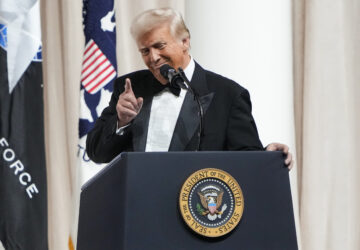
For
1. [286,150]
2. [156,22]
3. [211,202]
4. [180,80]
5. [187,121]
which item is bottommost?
[211,202]

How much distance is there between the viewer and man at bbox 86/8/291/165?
269 centimetres

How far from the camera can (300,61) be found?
→ 5.84 metres

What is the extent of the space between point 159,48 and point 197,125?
353 mm

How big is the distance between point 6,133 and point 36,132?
0.17 metres

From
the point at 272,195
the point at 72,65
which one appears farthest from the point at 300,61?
the point at 272,195

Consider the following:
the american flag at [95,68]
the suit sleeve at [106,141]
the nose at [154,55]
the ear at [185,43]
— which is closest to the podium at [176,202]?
the suit sleeve at [106,141]

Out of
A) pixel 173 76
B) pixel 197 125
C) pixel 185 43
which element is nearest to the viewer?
pixel 173 76

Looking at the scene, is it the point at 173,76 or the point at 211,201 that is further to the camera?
the point at 173,76

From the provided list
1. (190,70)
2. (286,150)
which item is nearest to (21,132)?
(190,70)

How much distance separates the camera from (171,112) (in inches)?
110

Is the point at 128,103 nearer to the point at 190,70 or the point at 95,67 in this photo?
the point at 190,70

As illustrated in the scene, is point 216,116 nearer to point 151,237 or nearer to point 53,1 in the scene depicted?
point 151,237

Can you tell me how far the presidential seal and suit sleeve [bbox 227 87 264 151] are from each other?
1.83 ft

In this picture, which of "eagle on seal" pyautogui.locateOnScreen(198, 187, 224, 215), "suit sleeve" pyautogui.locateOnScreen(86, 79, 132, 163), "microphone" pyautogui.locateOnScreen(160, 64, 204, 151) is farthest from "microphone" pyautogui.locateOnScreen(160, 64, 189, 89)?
"eagle on seal" pyautogui.locateOnScreen(198, 187, 224, 215)
